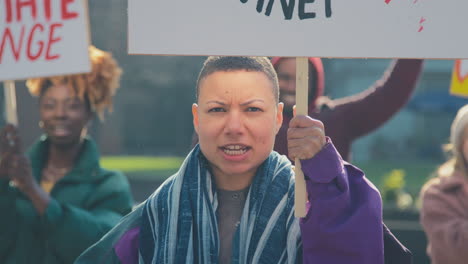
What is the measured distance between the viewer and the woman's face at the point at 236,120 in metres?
2.21

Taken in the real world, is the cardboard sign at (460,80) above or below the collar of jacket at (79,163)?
above

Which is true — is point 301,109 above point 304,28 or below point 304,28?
below

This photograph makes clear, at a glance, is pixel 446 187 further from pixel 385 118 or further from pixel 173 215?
pixel 173 215

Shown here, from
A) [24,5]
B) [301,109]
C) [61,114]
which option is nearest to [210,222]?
[301,109]

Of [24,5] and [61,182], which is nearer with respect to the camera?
[24,5]

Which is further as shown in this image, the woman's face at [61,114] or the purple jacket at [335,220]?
the woman's face at [61,114]

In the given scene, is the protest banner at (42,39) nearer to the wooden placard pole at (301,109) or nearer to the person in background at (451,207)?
the wooden placard pole at (301,109)

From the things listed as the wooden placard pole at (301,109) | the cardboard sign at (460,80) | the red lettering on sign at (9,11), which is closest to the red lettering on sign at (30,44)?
the red lettering on sign at (9,11)

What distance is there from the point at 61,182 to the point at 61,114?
0.31 m

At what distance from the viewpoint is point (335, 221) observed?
212 cm

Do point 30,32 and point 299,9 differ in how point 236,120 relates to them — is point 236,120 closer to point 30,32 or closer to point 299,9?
point 299,9

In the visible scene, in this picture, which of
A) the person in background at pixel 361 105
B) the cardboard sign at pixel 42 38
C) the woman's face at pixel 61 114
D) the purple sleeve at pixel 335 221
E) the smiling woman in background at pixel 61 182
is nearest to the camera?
the purple sleeve at pixel 335 221

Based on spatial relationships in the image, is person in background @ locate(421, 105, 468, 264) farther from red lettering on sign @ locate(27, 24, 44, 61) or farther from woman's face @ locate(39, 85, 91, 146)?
red lettering on sign @ locate(27, 24, 44, 61)

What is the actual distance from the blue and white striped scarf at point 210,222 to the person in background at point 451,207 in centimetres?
124
